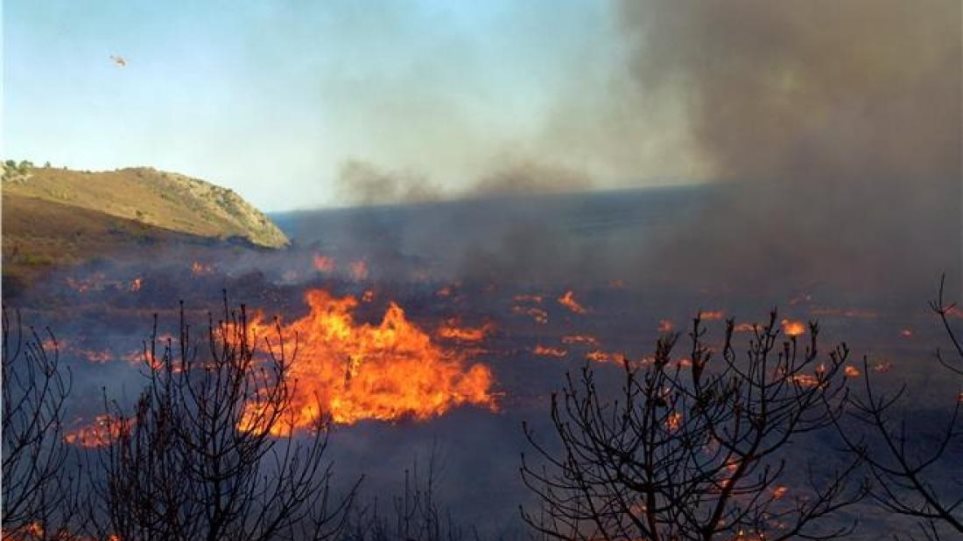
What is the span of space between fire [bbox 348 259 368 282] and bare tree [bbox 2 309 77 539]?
15.6m

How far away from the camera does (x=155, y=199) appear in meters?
76.1

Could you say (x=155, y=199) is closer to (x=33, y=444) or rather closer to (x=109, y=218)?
(x=109, y=218)

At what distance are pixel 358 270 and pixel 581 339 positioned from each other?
16204 millimetres

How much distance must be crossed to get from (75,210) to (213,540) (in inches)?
2212

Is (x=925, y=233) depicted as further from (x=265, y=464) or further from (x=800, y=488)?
(x=265, y=464)

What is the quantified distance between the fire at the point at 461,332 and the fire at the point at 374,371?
1.02 m

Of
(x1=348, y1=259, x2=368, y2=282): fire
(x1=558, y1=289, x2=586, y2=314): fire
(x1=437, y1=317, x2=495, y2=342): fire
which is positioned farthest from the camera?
(x1=348, y1=259, x2=368, y2=282): fire

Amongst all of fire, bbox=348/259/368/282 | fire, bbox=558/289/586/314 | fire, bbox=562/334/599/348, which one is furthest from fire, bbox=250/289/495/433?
fire, bbox=558/289/586/314

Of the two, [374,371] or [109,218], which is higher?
[109,218]

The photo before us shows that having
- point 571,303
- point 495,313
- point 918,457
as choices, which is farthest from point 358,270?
point 918,457

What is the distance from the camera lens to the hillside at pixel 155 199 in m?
62.0

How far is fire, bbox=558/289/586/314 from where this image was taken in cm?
3369

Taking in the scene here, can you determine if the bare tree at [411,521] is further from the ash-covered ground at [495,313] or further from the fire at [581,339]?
the fire at [581,339]

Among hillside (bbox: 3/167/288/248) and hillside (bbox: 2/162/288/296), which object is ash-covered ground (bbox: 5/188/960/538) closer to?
hillside (bbox: 2/162/288/296)
